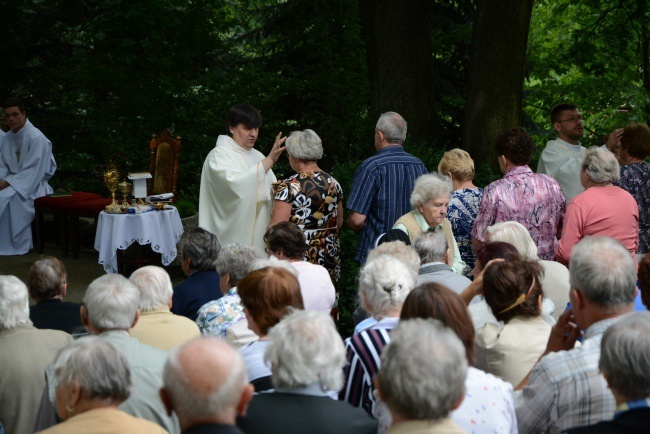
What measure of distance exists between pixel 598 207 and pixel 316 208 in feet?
6.61

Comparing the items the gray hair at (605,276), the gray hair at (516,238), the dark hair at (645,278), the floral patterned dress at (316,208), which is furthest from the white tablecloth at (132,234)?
the gray hair at (605,276)

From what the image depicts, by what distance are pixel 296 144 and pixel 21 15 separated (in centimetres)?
1081

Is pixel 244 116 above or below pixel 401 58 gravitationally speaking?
below

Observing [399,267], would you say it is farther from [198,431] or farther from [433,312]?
[198,431]

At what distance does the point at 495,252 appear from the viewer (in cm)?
444

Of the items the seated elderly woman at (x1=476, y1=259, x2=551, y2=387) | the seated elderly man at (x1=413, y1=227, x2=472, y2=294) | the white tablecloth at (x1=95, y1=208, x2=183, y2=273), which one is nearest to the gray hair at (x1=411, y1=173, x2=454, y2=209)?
the seated elderly man at (x1=413, y1=227, x2=472, y2=294)

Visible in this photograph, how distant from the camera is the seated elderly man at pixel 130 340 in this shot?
3.54m

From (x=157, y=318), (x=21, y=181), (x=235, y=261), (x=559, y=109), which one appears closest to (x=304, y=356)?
(x=157, y=318)

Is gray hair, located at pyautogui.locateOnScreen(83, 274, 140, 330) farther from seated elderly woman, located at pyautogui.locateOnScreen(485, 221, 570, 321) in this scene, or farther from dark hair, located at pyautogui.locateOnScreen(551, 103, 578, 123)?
dark hair, located at pyautogui.locateOnScreen(551, 103, 578, 123)

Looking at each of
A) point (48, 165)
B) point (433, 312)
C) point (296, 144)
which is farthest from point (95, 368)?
point (48, 165)

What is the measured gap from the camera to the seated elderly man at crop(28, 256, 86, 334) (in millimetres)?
4637

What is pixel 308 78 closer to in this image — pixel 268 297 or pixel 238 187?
pixel 238 187

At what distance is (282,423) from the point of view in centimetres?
294

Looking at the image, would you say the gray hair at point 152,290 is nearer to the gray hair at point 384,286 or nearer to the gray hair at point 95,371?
the gray hair at point 384,286
